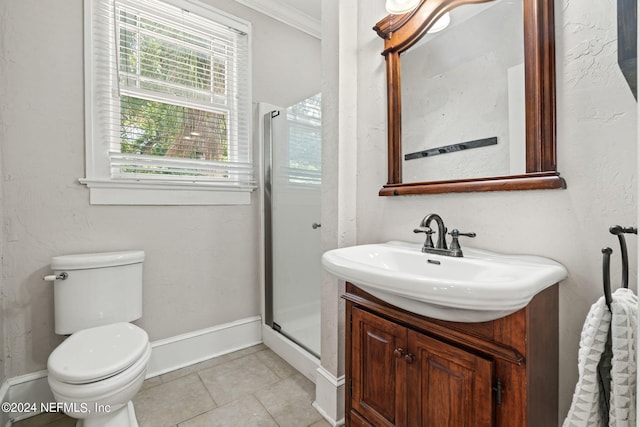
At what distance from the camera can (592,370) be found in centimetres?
67

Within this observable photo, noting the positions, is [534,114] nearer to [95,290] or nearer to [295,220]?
[295,220]

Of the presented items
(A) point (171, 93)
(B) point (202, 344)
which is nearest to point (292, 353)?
(B) point (202, 344)

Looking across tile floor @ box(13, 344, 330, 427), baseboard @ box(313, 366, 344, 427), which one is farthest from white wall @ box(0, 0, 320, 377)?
baseboard @ box(313, 366, 344, 427)

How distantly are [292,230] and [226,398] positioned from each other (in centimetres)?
A: 105

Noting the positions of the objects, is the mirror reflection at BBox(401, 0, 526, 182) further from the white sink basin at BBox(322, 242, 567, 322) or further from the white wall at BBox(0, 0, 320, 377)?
the white wall at BBox(0, 0, 320, 377)

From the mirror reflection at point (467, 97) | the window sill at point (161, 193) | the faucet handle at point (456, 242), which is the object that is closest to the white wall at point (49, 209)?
the window sill at point (161, 193)

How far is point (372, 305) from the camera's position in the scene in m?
1.07

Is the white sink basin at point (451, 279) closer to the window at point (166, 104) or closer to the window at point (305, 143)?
the window at point (305, 143)

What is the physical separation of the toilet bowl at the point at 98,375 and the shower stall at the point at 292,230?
0.95 meters

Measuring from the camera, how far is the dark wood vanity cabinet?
73 cm

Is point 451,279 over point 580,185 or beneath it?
beneath

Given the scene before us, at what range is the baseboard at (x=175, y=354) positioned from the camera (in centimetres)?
149

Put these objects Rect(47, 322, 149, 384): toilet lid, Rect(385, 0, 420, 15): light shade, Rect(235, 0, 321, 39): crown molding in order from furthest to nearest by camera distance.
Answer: Rect(235, 0, 321, 39): crown molding → Rect(385, 0, 420, 15): light shade → Rect(47, 322, 149, 384): toilet lid

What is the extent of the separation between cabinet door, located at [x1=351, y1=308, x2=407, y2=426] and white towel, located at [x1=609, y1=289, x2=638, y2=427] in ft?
1.59
